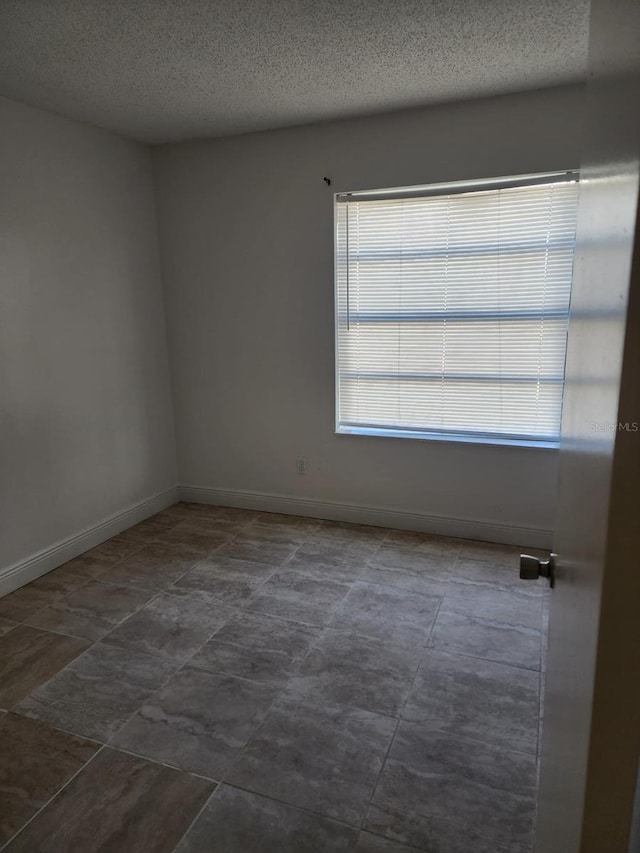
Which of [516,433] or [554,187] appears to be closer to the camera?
[554,187]

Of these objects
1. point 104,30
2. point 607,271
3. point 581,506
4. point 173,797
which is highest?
point 104,30

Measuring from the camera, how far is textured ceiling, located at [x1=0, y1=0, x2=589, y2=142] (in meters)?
1.98

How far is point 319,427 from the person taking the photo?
367 cm

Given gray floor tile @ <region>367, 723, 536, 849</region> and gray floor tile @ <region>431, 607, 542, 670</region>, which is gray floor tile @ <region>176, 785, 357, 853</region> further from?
gray floor tile @ <region>431, 607, 542, 670</region>

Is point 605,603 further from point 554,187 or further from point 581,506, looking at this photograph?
point 554,187

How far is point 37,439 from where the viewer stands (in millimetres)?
2957

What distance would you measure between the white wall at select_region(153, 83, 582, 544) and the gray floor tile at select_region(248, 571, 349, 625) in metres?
0.92

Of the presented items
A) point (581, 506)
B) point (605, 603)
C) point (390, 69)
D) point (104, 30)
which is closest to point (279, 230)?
point (390, 69)

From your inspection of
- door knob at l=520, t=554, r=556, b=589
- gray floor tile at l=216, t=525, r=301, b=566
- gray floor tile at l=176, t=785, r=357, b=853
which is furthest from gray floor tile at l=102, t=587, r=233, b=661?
door knob at l=520, t=554, r=556, b=589

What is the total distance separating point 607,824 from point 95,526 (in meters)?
3.46

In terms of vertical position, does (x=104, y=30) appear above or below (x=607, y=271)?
above

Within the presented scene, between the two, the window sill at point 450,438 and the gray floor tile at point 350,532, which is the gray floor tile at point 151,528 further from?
the window sill at point 450,438

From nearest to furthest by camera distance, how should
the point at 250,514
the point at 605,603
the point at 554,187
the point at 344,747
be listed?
the point at 605,603, the point at 344,747, the point at 554,187, the point at 250,514

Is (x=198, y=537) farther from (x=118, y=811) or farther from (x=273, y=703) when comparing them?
(x=118, y=811)
